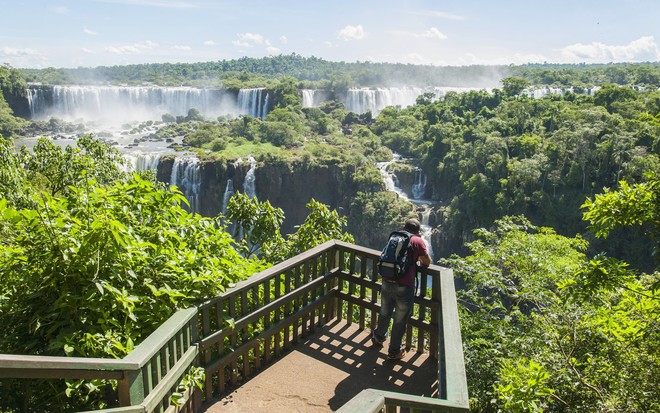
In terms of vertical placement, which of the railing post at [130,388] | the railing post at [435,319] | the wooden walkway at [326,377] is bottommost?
the wooden walkway at [326,377]

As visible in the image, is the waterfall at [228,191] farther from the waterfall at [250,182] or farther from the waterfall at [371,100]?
the waterfall at [371,100]

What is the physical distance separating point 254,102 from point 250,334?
259ft

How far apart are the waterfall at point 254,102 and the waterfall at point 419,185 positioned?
107 feet

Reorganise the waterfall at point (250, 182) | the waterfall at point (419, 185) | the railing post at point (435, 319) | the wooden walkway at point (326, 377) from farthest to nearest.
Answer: the waterfall at point (419, 185)
the waterfall at point (250, 182)
the railing post at point (435, 319)
the wooden walkway at point (326, 377)

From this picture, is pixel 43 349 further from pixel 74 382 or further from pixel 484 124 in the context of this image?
pixel 484 124

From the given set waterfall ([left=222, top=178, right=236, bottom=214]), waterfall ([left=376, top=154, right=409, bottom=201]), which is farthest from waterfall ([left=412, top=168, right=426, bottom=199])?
waterfall ([left=222, top=178, right=236, bottom=214])

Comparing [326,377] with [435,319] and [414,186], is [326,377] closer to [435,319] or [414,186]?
[435,319]

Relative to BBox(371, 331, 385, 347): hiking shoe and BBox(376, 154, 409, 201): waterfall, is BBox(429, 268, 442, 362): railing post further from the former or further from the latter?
BBox(376, 154, 409, 201): waterfall

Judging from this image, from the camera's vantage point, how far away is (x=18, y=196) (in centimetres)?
732

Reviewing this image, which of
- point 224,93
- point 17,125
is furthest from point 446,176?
point 17,125

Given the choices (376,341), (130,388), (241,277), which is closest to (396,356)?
(376,341)

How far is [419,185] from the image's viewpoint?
5353cm

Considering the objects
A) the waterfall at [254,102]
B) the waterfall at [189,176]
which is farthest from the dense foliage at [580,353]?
the waterfall at [254,102]

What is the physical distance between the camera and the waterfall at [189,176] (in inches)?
1702
